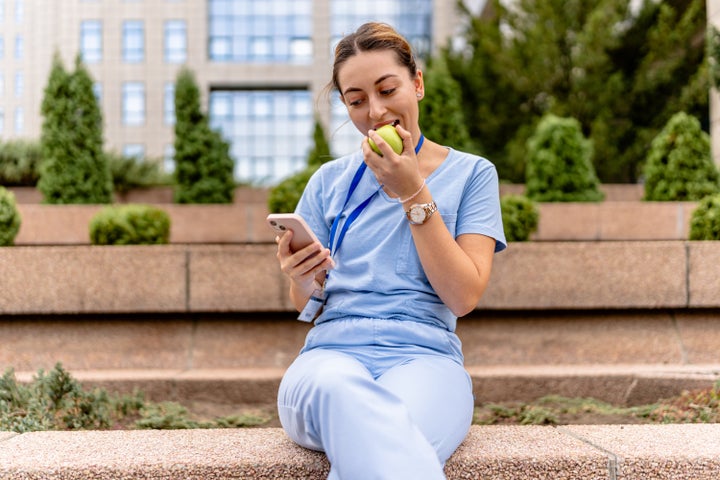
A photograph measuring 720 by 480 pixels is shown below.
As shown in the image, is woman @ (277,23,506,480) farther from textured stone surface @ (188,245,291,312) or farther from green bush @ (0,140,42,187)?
green bush @ (0,140,42,187)

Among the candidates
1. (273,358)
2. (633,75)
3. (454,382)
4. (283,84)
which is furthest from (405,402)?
(283,84)

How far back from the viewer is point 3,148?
1145 centimetres

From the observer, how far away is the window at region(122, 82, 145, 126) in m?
41.2

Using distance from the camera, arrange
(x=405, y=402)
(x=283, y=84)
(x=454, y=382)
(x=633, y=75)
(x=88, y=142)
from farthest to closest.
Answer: (x=283, y=84), (x=633, y=75), (x=88, y=142), (x=454, y=382), (x=405, y=402)

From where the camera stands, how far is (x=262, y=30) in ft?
144

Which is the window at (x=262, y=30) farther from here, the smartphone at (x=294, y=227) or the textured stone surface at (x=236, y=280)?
the smartphone at (x=294, y=227)

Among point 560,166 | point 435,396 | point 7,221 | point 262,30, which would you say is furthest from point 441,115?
point 262,30

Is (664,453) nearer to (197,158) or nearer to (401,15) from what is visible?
(197,158)

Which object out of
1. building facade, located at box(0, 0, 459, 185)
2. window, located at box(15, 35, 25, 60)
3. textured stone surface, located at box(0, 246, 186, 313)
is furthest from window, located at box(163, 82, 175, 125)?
textured stone surface, located at box(0, 246, 186, 313)

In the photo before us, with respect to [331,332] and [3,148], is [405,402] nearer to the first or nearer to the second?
[331,332]

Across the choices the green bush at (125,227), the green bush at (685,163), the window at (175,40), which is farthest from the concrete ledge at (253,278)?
the window at (175,40)

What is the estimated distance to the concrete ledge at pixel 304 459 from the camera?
2332 mm

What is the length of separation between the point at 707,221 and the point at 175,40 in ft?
133

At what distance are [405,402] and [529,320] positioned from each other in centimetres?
305
